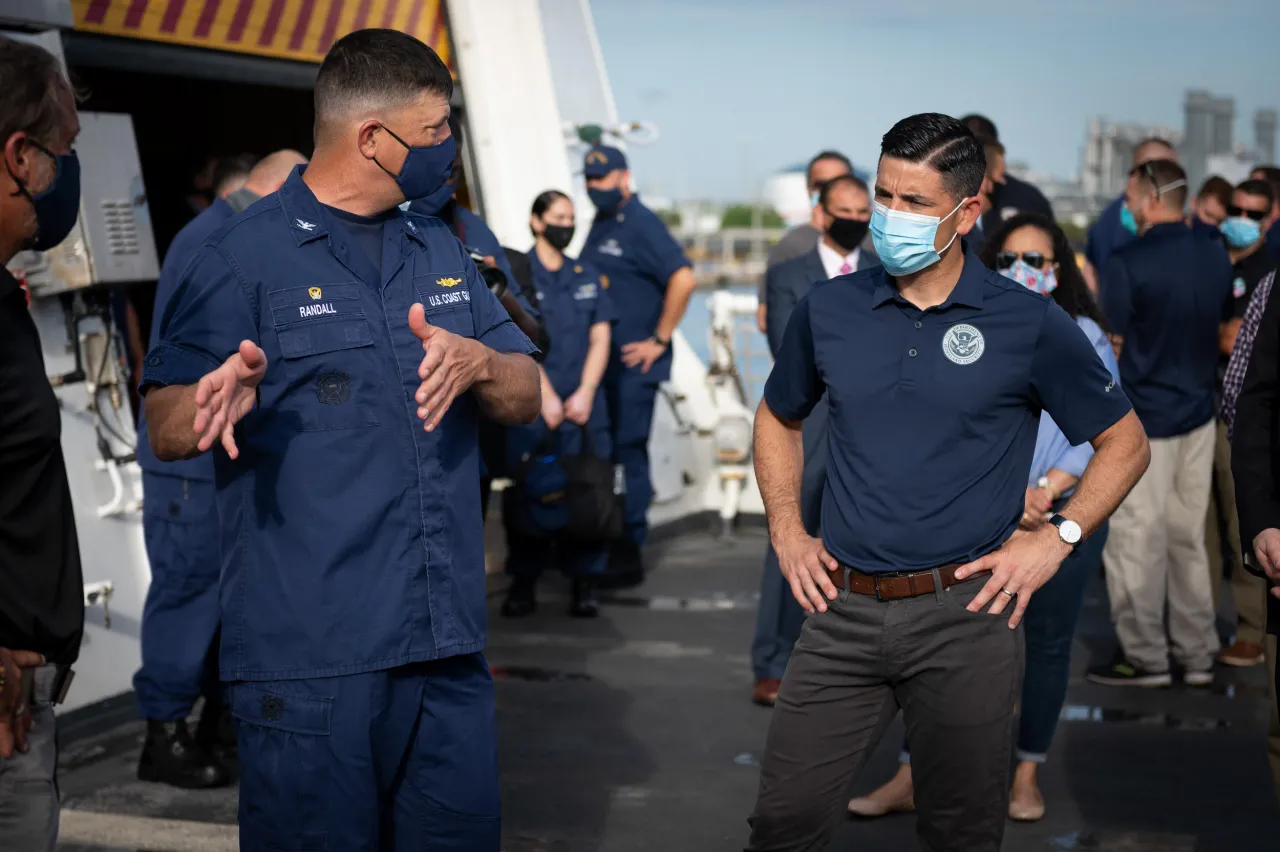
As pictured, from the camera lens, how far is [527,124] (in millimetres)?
8633

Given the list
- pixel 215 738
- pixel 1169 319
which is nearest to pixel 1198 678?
pixel 1169 319

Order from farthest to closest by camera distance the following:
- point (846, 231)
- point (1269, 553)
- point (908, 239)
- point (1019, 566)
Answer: point (846, 231)
point (1269, 553)
point (908, 239)
point (1019, 566)

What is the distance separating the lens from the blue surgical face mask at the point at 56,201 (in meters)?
2.70

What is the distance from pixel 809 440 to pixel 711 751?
1196 mm

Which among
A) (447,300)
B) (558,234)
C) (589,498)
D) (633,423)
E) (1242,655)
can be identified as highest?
(447,300)

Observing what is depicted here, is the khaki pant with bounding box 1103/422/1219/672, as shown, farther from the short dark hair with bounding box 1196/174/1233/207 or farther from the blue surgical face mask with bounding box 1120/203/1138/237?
the short dark hair with bounding box 1196/174/1233/207

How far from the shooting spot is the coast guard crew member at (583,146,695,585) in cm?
795

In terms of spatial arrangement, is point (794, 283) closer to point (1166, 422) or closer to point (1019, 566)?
point (1166, 422)

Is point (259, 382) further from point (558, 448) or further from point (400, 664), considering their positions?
point (558, 448)

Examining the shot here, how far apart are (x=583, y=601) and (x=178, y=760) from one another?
279 cm

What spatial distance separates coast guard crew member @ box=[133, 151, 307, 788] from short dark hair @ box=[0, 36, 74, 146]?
2.18 meters

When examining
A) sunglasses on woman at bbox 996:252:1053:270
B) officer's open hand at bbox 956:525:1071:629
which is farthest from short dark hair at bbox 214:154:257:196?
officer's open hand at bbox 956:525:1071:629

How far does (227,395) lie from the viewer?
2.53m

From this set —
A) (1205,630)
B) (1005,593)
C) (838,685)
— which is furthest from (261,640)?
(1205,630)
